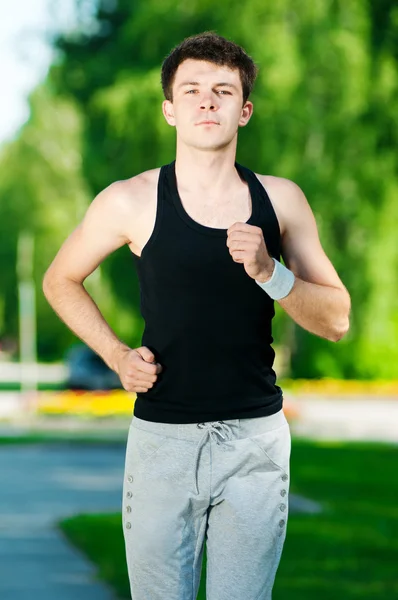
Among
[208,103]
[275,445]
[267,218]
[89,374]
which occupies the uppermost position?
[208,103]

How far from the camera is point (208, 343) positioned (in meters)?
3.10

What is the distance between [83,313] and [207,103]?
2.15 feet

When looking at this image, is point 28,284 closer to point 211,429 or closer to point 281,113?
point 281,113

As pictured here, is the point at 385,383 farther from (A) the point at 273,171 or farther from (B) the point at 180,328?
(B) the point at 180,328

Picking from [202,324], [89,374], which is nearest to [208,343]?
[202,324]

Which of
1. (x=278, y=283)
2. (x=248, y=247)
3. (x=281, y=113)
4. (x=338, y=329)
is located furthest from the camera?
(x=281, y=113)

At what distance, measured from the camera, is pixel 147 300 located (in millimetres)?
3170

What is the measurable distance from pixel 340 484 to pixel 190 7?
12.5 meters

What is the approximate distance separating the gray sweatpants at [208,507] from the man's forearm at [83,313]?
0.29 m

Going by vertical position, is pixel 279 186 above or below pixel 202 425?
above

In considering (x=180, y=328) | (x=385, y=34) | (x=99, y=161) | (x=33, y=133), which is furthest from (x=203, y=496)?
(x=33, y=133)

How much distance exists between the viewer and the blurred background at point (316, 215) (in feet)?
31.0

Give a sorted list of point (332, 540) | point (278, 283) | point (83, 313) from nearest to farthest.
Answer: point (278, 283), point (83, 313), point (332, 540)

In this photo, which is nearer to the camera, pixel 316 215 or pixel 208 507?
pixel 208 507
